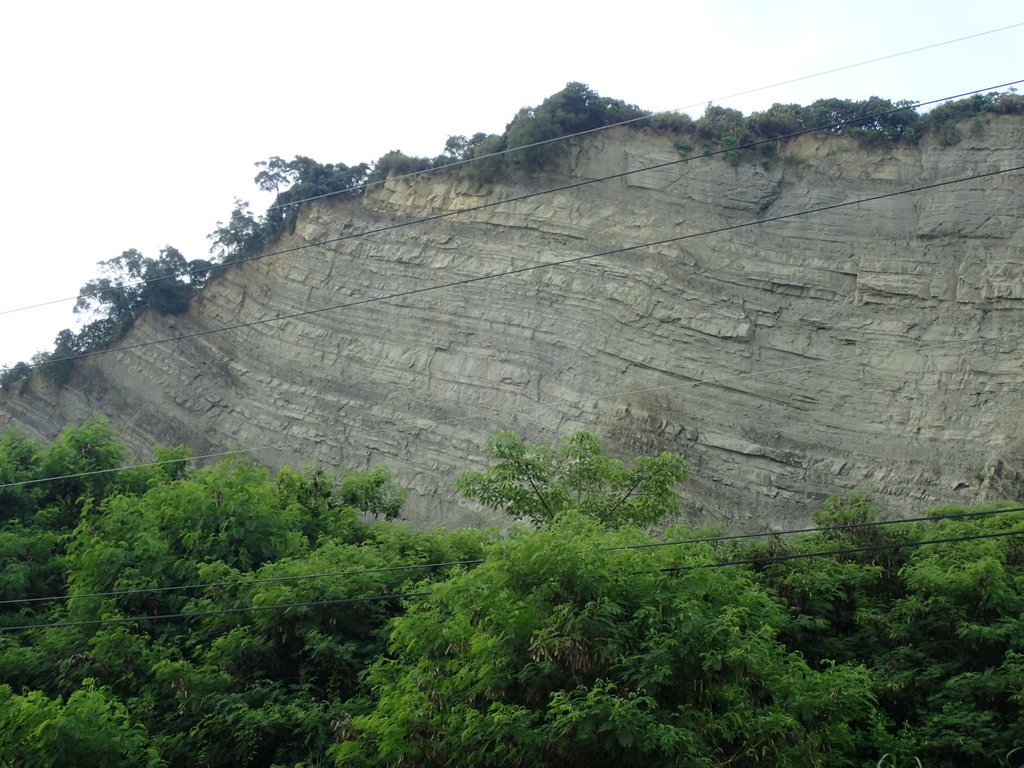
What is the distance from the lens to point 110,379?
101 feet

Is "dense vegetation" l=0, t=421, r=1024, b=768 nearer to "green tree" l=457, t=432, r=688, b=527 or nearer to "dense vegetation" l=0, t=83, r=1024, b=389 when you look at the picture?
"green tree" l=457, t=432, r=688, b=527

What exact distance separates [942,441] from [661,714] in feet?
49.9

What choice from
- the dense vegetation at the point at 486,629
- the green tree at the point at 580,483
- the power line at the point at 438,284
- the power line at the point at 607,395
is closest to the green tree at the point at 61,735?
the dense vegetation at the point at 486,629

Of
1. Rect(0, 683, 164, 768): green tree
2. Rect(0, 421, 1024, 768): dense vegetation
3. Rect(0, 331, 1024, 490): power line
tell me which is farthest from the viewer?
Rect(0, 331, 1024, 490): power line

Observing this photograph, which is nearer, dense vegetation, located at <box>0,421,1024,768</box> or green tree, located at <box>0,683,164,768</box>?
dense vegetation, located at <box>0,421,1024,768</box>

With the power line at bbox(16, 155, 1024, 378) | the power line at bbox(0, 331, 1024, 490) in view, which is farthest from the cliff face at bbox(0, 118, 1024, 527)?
the power line at bbox(16, 155, 1024, 378)

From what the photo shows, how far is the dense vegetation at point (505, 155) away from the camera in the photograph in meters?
26.7

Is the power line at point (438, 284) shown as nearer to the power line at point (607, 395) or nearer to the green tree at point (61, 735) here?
the power line at point (607, 395)

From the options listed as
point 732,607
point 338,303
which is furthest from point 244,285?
point 732,607

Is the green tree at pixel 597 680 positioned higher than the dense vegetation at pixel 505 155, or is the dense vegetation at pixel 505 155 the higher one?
the dense vegetation at pixel 505 155

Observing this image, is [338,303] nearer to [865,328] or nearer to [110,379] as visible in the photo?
[110,379]

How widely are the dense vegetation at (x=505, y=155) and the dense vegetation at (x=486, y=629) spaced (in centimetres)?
1088

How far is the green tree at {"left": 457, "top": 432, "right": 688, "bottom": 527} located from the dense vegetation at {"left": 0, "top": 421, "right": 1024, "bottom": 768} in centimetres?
5

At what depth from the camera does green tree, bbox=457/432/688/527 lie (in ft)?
55.8
